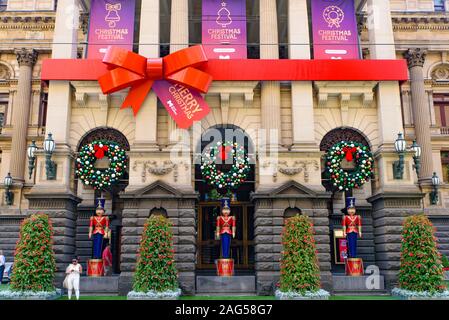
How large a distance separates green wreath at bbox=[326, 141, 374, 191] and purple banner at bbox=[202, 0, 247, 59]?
7.05 m

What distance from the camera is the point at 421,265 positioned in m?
18.0

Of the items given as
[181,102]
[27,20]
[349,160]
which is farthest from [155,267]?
[27,20]

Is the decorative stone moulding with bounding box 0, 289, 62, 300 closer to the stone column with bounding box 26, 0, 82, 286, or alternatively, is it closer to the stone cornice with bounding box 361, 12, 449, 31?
the stone column with bounding box 26, 0, 82, 286

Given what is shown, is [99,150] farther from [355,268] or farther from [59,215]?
[355,268]

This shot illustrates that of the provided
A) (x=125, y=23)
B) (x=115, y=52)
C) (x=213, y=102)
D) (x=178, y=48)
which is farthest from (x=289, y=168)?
(x=125, y=23)

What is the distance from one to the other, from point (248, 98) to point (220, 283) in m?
9.50

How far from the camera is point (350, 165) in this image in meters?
23.0

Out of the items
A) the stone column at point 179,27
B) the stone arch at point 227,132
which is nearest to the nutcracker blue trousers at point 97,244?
the stone arch at point 227,132

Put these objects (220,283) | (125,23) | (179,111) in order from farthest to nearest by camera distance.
A: (125,23) → (179,111) → (220,283)

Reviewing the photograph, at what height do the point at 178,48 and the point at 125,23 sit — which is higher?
the point at 125,23

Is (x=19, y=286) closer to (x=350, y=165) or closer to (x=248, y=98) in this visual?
(x=248, y=98)

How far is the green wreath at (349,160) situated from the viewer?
864 inches

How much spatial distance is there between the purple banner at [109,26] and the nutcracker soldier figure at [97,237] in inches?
342

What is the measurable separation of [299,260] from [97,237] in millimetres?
9957
